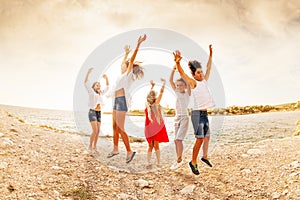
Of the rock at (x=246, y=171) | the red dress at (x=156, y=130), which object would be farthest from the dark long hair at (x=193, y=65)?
the rock at (x=246, y=171)

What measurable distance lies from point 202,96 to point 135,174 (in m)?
3.52

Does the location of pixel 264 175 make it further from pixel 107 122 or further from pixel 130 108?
pixel 107 122

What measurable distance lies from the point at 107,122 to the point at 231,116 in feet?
22.0

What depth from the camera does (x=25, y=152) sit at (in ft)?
27.3

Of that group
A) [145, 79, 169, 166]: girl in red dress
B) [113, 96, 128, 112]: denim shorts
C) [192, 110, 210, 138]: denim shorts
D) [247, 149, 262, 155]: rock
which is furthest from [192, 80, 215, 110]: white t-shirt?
[247, 149, 262, 155]: rock

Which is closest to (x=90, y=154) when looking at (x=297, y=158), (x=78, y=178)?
(x=78, y=178)

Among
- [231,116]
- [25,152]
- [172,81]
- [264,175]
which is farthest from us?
[231,116]

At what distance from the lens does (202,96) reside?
570 cm

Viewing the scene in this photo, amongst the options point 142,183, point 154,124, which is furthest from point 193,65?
point 142,183

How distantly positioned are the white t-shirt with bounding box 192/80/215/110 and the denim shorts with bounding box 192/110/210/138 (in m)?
0.10

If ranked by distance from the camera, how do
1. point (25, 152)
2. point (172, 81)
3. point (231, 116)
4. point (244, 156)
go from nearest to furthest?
point (172, 81) → point (25, 152) → point (244, 156) → point (231, 116)

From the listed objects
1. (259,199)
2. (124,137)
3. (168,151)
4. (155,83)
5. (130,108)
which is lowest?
(259,199)

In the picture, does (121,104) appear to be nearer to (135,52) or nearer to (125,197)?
(135,52)

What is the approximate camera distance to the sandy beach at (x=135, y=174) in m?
6.76
